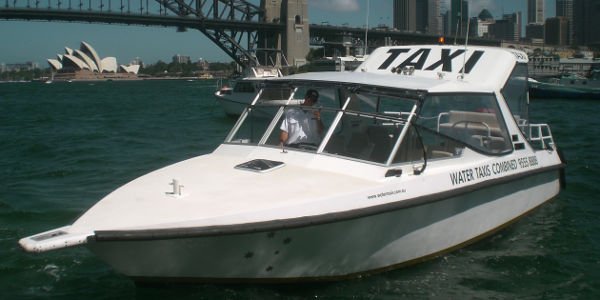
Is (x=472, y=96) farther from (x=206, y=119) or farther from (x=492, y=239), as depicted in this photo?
(x=206, y=119)

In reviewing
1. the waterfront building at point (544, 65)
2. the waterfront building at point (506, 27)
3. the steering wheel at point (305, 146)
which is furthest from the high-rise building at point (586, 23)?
the steering wheel at point (305, 146)

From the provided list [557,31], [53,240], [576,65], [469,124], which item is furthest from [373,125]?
[557,31]

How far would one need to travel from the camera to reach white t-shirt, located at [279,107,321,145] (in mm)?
6855

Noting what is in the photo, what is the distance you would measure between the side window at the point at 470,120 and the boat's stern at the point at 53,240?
137 inches

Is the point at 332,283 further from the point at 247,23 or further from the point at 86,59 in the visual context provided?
the point at 86,59

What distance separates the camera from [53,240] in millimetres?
4645

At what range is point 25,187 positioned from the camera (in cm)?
1094

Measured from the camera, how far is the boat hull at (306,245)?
198 inches

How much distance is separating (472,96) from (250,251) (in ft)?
11.3

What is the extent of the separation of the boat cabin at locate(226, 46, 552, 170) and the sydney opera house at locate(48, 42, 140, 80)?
142m

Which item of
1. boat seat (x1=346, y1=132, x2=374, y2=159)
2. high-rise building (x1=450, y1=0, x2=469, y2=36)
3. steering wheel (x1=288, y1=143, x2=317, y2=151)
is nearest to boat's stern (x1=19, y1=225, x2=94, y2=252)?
steering wheel (x1=288, y1=143, x2=317, y2=151)

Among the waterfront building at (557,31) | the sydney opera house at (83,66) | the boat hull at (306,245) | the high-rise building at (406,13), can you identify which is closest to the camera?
the boat hull at (306,245)

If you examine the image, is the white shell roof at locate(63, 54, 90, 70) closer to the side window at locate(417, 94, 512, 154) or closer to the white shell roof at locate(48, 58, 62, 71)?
the white shell roof at locate(48, 58, 62, 71)

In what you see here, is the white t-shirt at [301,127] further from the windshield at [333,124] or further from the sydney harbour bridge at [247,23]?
the sydney harbour bridge at [247,23]
